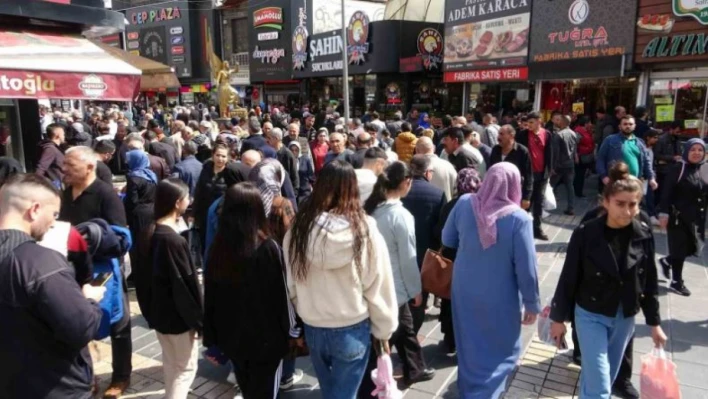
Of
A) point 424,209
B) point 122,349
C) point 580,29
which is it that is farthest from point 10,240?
point 580,29

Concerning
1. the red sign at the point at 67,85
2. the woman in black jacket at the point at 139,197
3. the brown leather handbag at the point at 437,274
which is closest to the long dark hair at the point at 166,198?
the brown leather handbag at the point at 437,274

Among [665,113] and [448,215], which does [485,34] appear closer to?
[665,113]

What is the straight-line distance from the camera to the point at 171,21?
34.9 meters

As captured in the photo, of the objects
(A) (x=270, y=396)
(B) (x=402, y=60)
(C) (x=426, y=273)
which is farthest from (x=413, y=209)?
(B) (x=402, y=60)

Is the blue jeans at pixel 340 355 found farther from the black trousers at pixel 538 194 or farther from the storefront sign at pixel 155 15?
the storefront sign at pixel 155 15

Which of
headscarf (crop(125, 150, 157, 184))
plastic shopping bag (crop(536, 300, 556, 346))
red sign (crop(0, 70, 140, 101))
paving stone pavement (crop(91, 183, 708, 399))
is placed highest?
red sign (crop(0, 70, 140, 101))

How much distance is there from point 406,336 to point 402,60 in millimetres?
16980

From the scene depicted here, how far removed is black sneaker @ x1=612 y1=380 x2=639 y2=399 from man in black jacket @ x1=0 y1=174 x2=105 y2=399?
356cm

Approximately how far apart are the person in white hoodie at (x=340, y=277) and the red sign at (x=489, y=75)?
505 inches

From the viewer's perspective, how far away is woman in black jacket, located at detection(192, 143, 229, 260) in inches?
218

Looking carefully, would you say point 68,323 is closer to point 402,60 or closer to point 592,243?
point 592,243

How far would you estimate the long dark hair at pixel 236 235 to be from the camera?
2.83m

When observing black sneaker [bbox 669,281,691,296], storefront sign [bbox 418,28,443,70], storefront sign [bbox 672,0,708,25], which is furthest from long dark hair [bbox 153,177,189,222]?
storefront sign [bbox 418,28,443,70]

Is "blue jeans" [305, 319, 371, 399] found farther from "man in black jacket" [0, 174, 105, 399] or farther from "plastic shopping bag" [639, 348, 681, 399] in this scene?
"plastic shopping bag" [639, 348, 681, 399]
